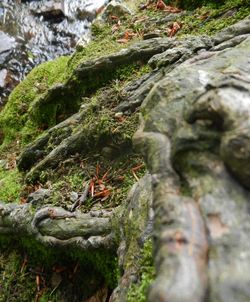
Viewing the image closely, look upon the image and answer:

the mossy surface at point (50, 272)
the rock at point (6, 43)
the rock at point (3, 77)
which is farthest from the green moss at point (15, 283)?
the rock at point (6, 43)

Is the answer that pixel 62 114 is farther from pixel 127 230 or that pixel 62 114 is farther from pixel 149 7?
pixel 127 230

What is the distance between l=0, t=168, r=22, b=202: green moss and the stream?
419cm

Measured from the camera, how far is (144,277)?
237 cm

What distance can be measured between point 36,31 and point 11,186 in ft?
22.3

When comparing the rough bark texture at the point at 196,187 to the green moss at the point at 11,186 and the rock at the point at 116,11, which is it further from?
the rock at the point at 116,11

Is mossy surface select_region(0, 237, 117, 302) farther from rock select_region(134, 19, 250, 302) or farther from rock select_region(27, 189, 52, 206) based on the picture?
rock select_region(134, 19, 250, 302)

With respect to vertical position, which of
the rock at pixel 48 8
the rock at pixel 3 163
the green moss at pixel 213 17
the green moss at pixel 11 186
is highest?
the green moss at pixel 213 17

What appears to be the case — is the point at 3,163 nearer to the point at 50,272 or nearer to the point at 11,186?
the point at 11,186

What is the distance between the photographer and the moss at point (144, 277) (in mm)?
2316

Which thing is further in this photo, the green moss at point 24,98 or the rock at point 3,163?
the green moss at point 24,98

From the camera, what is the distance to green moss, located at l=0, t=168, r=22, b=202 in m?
5.04

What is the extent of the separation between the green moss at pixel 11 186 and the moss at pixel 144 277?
9.33 feet

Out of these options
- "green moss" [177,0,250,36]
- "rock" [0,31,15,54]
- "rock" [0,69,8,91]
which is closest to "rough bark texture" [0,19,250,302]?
"green moss" [177,0,250,36]

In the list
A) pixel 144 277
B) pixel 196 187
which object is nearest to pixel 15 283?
pixel 144 277
